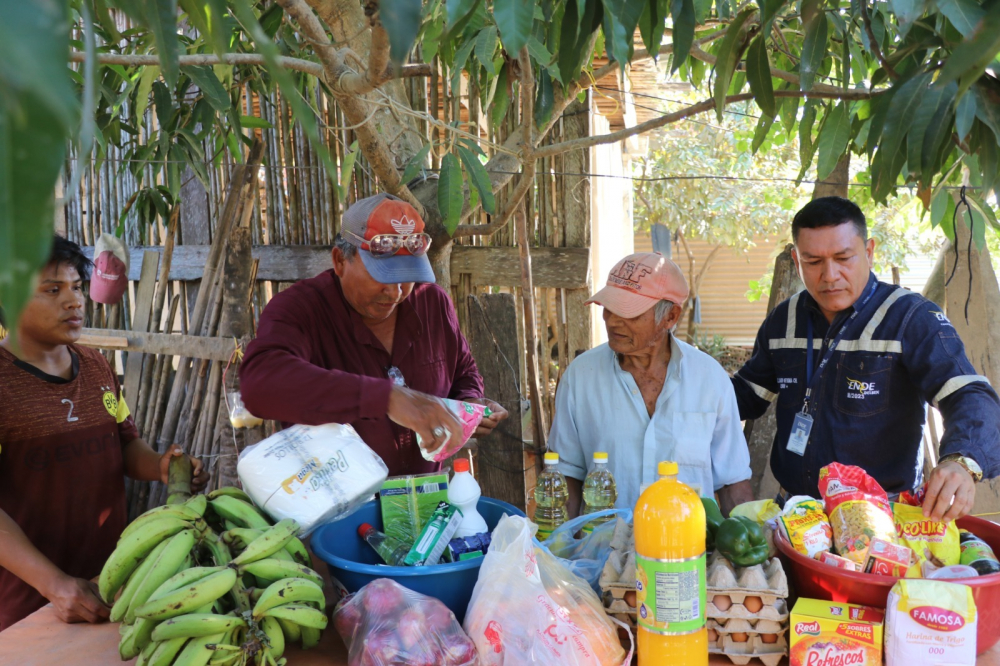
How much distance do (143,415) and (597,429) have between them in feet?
12.1

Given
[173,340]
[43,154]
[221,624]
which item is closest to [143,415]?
[173,340]

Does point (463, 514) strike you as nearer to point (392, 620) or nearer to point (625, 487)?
point (392, 620)

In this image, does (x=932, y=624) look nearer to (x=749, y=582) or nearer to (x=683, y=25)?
(x=749, y=582)

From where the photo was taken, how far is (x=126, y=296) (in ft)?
18.0

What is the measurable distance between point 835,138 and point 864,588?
1521mm

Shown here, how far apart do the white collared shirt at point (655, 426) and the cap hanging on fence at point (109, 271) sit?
3474mm

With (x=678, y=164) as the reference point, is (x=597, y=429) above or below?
below

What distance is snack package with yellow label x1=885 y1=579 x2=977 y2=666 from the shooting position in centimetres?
147

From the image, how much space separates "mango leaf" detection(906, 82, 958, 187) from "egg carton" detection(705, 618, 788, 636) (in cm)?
101

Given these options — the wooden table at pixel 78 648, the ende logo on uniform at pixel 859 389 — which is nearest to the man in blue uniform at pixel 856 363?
the ende logo on uniform at pixel 859 389

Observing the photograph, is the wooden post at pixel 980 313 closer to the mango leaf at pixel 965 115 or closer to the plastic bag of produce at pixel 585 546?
the plastic bag of produce at pixel 585 546

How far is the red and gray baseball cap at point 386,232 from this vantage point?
2.47 m

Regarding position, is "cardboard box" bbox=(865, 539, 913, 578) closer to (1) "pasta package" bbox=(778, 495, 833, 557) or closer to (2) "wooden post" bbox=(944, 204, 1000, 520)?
(1) "pasta package" bbox=(778, 495, 833, 557)

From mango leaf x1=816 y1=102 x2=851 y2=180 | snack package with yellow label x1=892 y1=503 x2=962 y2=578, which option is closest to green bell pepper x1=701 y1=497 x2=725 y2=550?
snack package with yellow label x1=892 y1=503 x2=962 y2=578
